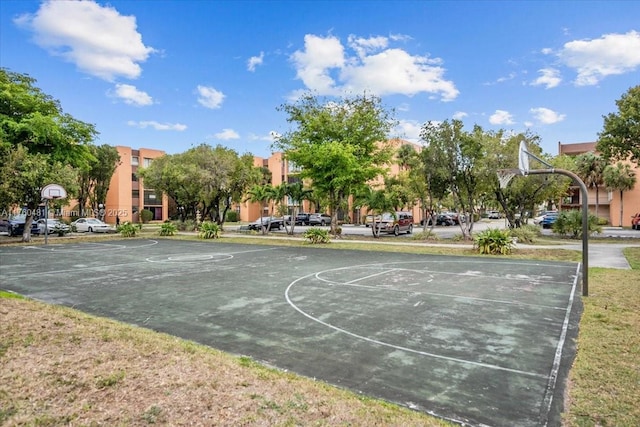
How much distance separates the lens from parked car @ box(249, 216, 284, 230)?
111ft

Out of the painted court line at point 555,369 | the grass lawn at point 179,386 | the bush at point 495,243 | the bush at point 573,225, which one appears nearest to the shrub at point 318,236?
the bush at point 495,243

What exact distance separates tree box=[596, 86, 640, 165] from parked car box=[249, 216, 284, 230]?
911 inches

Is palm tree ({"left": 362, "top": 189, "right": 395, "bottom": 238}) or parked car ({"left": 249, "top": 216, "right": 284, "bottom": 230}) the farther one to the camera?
parked car ({"left": 249, "top": 216, "right": 284, "bottom": 230})

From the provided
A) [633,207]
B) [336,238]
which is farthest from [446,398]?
[633,207]

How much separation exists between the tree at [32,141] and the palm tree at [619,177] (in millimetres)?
46783

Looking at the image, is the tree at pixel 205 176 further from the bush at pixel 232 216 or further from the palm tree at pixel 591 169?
the palm tree at pixel 591 169

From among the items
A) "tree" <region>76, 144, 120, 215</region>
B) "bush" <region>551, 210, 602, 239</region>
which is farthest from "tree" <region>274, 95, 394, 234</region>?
"tree" <region>76, 144, 120, 215</region>

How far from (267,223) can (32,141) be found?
17.1 meters

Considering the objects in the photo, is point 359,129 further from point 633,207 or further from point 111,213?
point 111,213

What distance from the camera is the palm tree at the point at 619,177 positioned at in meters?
41.0

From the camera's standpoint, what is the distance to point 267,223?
34500 millimetres

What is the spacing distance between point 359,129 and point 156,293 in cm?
2017

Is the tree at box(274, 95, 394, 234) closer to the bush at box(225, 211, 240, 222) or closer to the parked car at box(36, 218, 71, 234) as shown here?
the parked car at box(36, 218, 71, 234)

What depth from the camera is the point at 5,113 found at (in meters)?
25.2
